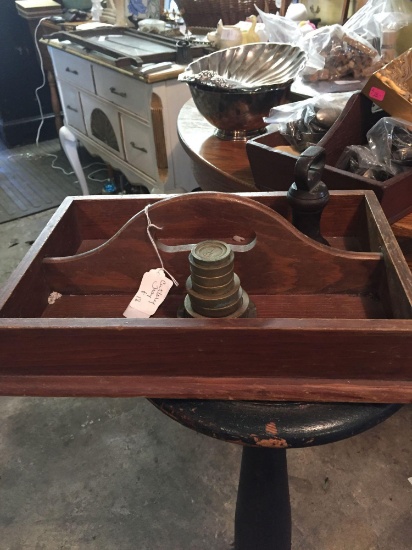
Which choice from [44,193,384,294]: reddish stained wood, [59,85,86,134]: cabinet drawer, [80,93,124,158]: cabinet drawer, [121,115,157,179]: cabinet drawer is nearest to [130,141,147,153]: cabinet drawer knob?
[121,115,157,179]: cabinet drawer

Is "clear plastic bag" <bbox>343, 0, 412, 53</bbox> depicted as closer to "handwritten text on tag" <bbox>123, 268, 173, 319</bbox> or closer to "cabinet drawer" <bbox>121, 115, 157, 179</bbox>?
"cabinet drawer" <bbox>121, 115, 157, 179</bbox>

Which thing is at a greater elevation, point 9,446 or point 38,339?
point 38,339

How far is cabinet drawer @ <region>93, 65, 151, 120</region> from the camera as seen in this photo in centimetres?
184

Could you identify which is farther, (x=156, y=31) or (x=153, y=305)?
(x=156, y=31)

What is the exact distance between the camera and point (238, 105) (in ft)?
3.33

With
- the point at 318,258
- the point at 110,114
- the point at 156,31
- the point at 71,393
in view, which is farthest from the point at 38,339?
the point at 156,31

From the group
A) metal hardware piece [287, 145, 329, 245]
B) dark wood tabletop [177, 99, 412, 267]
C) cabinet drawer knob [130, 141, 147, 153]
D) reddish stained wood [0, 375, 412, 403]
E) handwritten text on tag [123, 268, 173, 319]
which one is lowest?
cabinet drawer knob [130, 141, 147, 153]

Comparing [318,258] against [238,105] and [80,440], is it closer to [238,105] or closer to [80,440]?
[238,105]

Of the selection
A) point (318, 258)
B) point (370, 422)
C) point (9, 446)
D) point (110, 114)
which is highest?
point (318, 258)

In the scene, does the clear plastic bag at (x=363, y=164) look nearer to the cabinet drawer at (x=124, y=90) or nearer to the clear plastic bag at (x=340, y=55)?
the clear plastic bag at (x=340, y=55)

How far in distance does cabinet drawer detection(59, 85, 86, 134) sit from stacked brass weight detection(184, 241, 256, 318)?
2.16m

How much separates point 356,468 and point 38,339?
41.0 inches

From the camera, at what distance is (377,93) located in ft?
2.62

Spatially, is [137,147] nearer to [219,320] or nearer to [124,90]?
[124,90]
